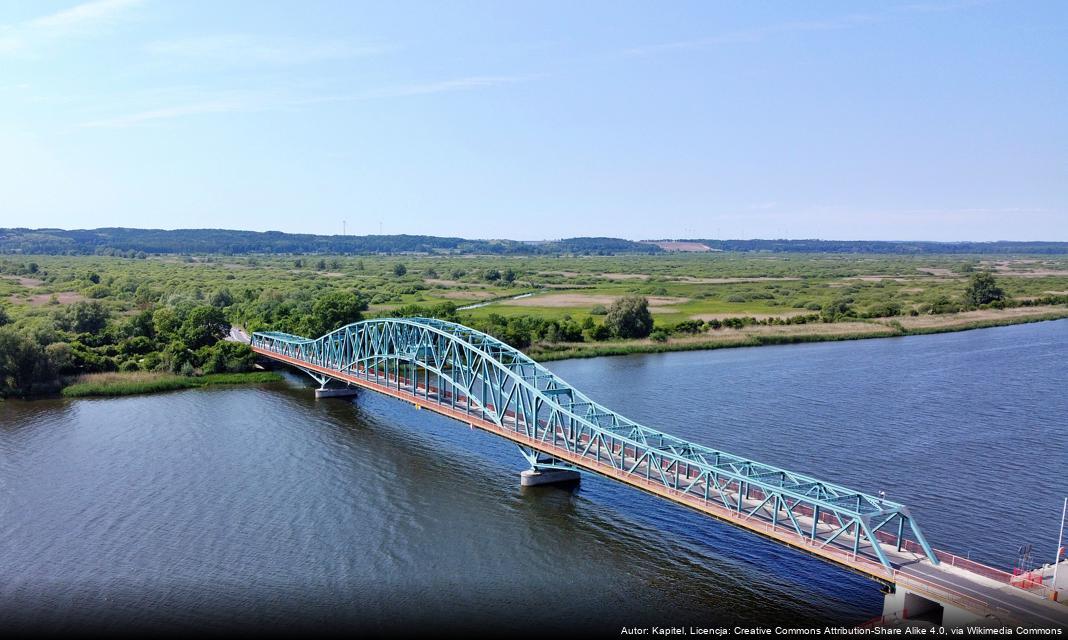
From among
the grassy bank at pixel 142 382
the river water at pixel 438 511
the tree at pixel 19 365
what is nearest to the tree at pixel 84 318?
the grassy bank at pixel 142 382

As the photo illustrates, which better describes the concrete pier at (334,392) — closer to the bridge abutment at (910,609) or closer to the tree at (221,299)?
the bridge abutment at (910,609)

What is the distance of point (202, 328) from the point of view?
78.1 metres

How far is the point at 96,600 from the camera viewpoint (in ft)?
95.2

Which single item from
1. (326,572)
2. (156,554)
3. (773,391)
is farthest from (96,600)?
(773,391)

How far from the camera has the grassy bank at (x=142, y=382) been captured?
63.7m

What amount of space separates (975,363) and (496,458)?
175 ft

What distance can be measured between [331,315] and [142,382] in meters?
22.8

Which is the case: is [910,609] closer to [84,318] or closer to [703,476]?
[703,476]

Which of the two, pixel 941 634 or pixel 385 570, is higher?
pixel 941 634

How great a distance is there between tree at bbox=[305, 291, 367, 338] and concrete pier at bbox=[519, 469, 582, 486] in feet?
158

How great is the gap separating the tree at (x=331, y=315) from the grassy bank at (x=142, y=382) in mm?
11618

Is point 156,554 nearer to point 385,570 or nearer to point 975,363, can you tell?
point 385,570

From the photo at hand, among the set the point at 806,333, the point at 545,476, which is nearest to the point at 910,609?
the point at 545,476

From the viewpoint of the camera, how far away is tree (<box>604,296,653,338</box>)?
92.1m
